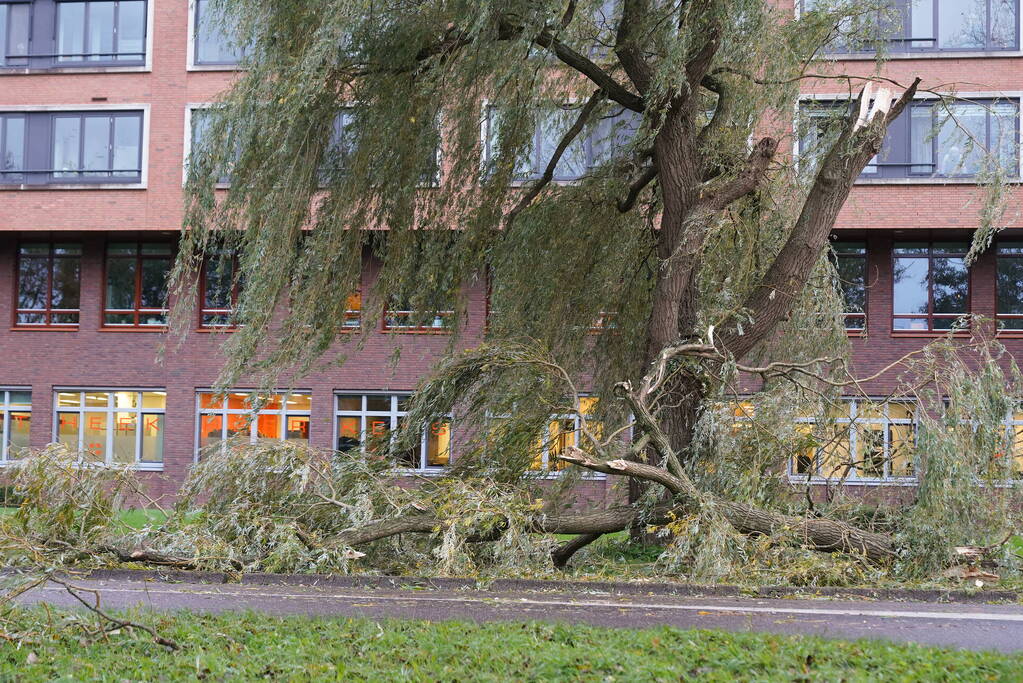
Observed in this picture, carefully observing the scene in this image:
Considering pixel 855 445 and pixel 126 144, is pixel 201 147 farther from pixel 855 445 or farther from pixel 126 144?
pixel 126 144

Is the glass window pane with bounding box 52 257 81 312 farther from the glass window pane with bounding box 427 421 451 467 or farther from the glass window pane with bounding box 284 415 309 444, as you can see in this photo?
the glass window pane with bounding box 427 421 451 467

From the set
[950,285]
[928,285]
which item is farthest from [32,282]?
[950,285]

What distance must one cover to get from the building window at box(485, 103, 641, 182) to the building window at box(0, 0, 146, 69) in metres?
13.5

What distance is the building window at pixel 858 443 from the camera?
1181cm

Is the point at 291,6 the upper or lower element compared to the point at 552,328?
upper

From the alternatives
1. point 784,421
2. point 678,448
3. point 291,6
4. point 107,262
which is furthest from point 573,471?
point 107,262

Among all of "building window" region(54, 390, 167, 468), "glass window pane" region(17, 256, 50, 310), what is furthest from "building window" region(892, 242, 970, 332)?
"glass window pane" region(17, 256, 50, 310)

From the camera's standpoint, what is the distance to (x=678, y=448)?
41.1 ft

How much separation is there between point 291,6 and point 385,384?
15.2 m

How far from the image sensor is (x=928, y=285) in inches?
995

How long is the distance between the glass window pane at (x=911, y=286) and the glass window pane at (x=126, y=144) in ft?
60.2

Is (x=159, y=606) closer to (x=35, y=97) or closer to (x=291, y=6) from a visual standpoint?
(x=291, y=6)

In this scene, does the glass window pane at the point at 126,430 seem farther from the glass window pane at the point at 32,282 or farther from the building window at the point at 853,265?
the building window at the point at 853,265

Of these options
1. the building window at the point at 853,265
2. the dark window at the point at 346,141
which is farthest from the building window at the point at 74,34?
the building window at the point at 853,265
